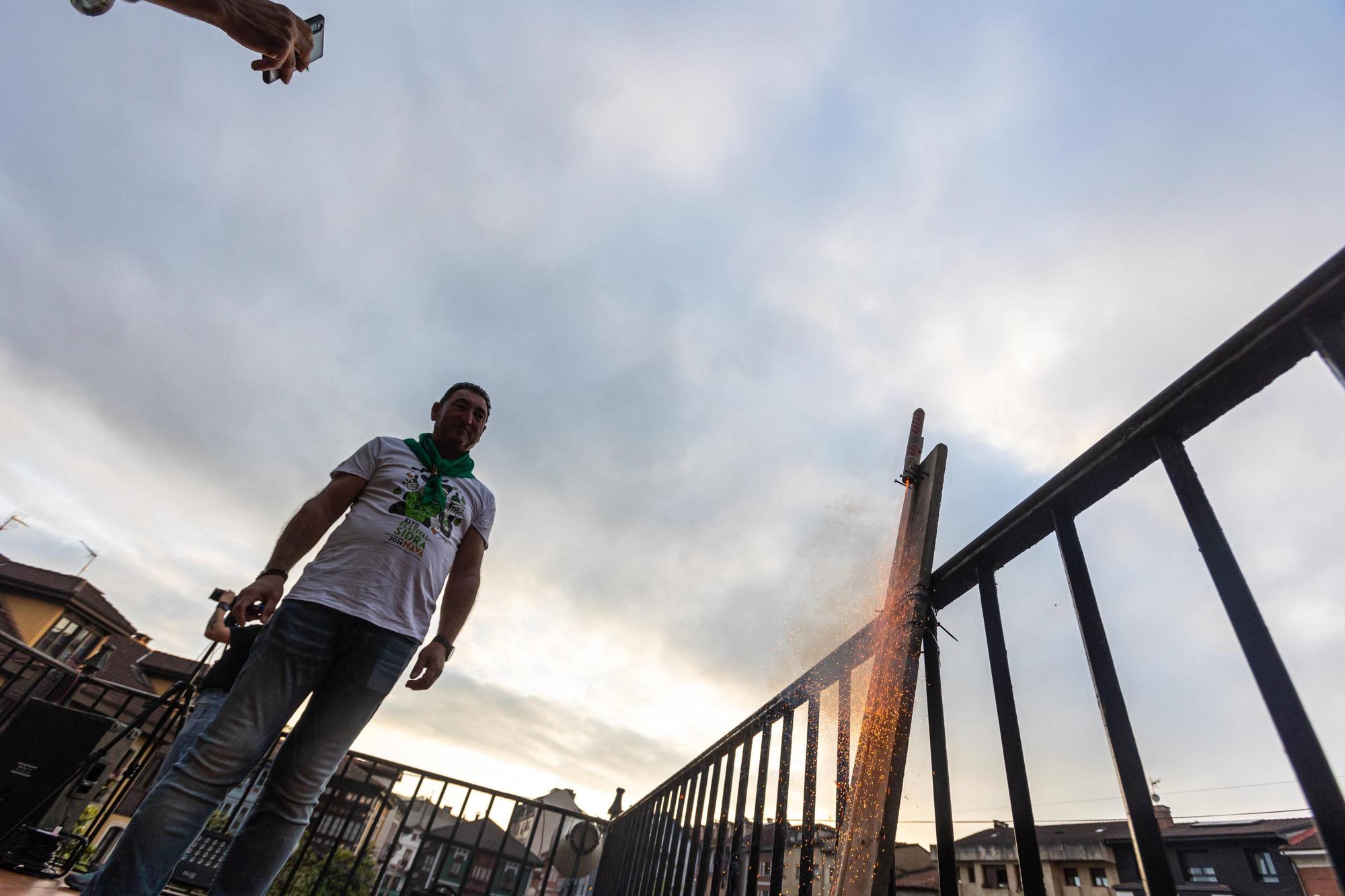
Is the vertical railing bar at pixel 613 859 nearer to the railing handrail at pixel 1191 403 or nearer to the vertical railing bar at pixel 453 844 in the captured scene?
the vertical railing bar at pixel 453 844

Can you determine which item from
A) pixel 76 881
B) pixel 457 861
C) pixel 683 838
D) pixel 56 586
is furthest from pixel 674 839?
pixel 56 586

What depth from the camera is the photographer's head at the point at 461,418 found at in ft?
9.03

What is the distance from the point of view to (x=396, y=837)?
4008 mm

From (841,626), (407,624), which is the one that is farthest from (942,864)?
(407,624)

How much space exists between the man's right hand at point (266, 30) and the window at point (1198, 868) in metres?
36.4

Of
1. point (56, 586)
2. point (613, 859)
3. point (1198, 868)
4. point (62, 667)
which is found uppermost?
point (1198, 868)

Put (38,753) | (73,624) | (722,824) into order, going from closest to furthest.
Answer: (722,824) < (38,753) < (73,624)

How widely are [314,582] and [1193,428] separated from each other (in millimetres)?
2435

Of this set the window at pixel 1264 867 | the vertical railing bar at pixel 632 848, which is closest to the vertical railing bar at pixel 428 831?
the vertical railing bar at pixel 632 848

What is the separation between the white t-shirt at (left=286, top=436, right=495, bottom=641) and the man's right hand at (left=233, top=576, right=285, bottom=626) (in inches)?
Result: 1.8

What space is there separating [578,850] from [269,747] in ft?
13.4

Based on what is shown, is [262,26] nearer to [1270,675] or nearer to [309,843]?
[1270,675]

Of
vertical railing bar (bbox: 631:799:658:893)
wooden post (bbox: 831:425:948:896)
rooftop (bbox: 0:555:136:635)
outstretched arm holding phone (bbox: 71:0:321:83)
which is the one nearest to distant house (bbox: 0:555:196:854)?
rooftop (bbox: 0:555:136:635)

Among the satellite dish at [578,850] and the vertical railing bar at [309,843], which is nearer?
the vertical railing bar at [309,843]
